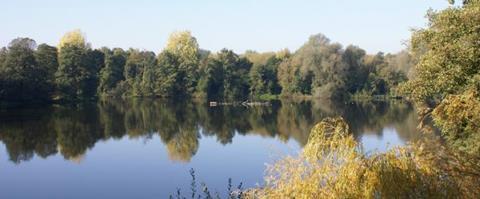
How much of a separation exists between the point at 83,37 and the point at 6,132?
47233 millimetres

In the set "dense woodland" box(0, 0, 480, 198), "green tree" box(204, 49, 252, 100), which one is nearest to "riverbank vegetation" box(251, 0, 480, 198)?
"dense woodland" box(0, 0, 480, 198)

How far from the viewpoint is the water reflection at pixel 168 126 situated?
88.0ft

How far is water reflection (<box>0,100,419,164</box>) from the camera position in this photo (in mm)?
26828

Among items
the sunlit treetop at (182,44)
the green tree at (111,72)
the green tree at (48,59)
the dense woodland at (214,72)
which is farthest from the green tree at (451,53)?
the sunlit treetop at (182,44)

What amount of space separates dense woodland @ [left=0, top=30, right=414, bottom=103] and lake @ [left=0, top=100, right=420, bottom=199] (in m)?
16.4

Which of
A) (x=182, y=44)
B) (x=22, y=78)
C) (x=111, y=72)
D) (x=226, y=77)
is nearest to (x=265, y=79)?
(x=226, y=77)

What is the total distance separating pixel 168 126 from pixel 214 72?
33688 millimetres

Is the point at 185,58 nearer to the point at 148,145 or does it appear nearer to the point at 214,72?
the point at 214,72

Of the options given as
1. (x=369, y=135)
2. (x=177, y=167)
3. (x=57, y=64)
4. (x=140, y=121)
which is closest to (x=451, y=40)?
(x=177, y=167)

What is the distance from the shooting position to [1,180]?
19172mm

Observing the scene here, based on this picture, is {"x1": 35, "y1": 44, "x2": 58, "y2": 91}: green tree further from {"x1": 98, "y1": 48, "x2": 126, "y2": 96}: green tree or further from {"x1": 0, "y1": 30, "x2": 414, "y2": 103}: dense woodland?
{"x1": 98, "y1": 48, "x2": 126, "y2": 96}: green tree

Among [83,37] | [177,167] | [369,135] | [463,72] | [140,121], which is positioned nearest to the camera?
[463,72]

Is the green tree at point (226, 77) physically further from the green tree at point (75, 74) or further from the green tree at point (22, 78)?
the green tree at point (22, 78)

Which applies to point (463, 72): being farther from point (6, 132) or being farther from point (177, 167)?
point (6, 132)
